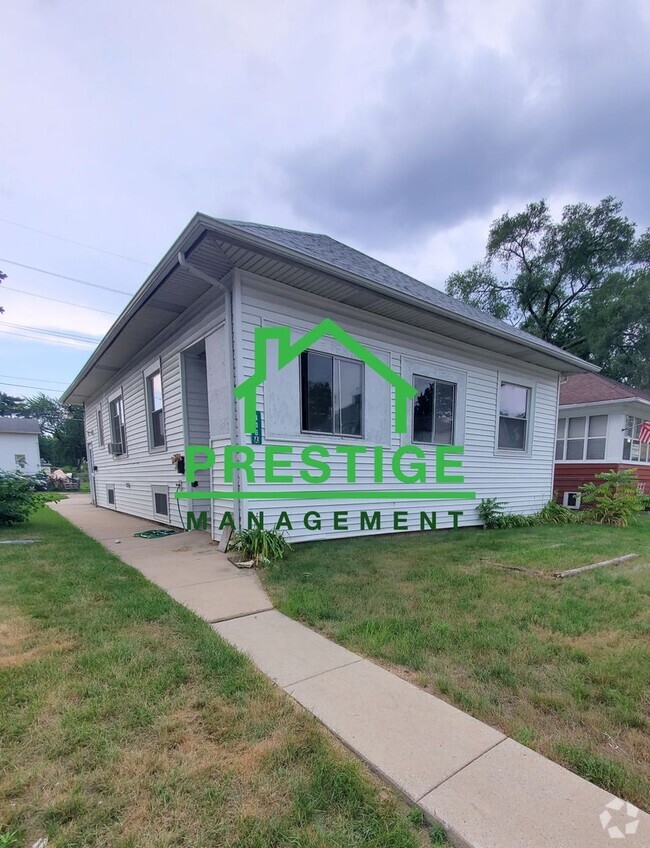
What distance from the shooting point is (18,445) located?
1140 inches

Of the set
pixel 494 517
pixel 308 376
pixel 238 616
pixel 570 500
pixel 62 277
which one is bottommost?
pixel 570 500

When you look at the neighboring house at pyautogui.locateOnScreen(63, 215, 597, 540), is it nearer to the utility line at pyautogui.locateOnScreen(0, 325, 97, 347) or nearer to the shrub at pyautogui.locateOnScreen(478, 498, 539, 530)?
the shrub at pyautogui.locateOnScreen(478, 498, 539, 530)

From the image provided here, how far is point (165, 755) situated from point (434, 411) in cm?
619

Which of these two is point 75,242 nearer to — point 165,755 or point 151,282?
point 151,282

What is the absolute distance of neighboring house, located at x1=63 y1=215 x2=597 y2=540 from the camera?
4.81 meters

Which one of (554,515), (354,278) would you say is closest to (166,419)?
(354,278)

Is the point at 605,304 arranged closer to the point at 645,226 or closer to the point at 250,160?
the point at 645,226

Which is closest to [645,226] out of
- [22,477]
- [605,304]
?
[605,304]

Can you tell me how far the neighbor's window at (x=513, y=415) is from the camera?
8078 mm

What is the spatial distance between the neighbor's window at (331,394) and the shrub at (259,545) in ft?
5.01

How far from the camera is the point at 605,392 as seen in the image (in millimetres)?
11961

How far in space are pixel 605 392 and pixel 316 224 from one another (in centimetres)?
1136

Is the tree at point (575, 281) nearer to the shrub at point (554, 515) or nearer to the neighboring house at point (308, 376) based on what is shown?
the neighboring house at point (308, 376)

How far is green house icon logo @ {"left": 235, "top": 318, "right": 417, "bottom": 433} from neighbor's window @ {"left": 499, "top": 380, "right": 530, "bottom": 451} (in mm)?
2911
